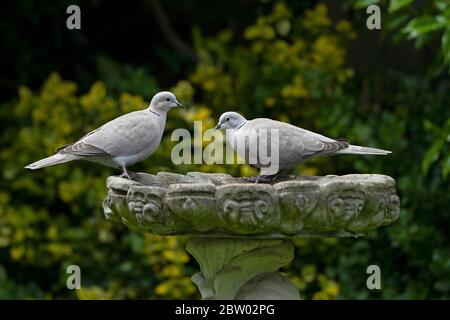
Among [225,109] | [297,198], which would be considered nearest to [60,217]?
[225,109]

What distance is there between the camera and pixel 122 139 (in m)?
3.65

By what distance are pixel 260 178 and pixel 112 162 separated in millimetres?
611

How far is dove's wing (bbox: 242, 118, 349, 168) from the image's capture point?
3551mm

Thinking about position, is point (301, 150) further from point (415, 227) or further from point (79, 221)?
point (79, 221)

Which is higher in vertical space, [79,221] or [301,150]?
[301,150]

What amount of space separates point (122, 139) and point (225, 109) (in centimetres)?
279

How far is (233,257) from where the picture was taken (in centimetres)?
355

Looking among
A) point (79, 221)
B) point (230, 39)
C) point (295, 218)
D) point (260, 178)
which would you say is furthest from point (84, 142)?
point (230, 39)

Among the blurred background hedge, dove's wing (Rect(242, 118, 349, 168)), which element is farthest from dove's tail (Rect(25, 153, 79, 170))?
Result: the blurred background hedge

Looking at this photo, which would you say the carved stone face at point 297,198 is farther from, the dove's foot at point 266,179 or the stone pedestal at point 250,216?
the dove's foot at point 266,179

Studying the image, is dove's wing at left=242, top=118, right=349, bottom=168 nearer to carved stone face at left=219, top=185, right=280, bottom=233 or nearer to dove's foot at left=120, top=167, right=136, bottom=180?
carved stone face at left=219, top=185, right=280, bottom=233

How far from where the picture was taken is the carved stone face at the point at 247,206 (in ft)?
10.5

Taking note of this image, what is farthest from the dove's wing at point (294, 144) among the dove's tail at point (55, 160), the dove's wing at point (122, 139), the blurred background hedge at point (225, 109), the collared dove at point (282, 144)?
the blurred background hedge at point (225, 109)

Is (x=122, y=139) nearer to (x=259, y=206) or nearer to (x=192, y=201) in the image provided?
(x=192, y=201)
